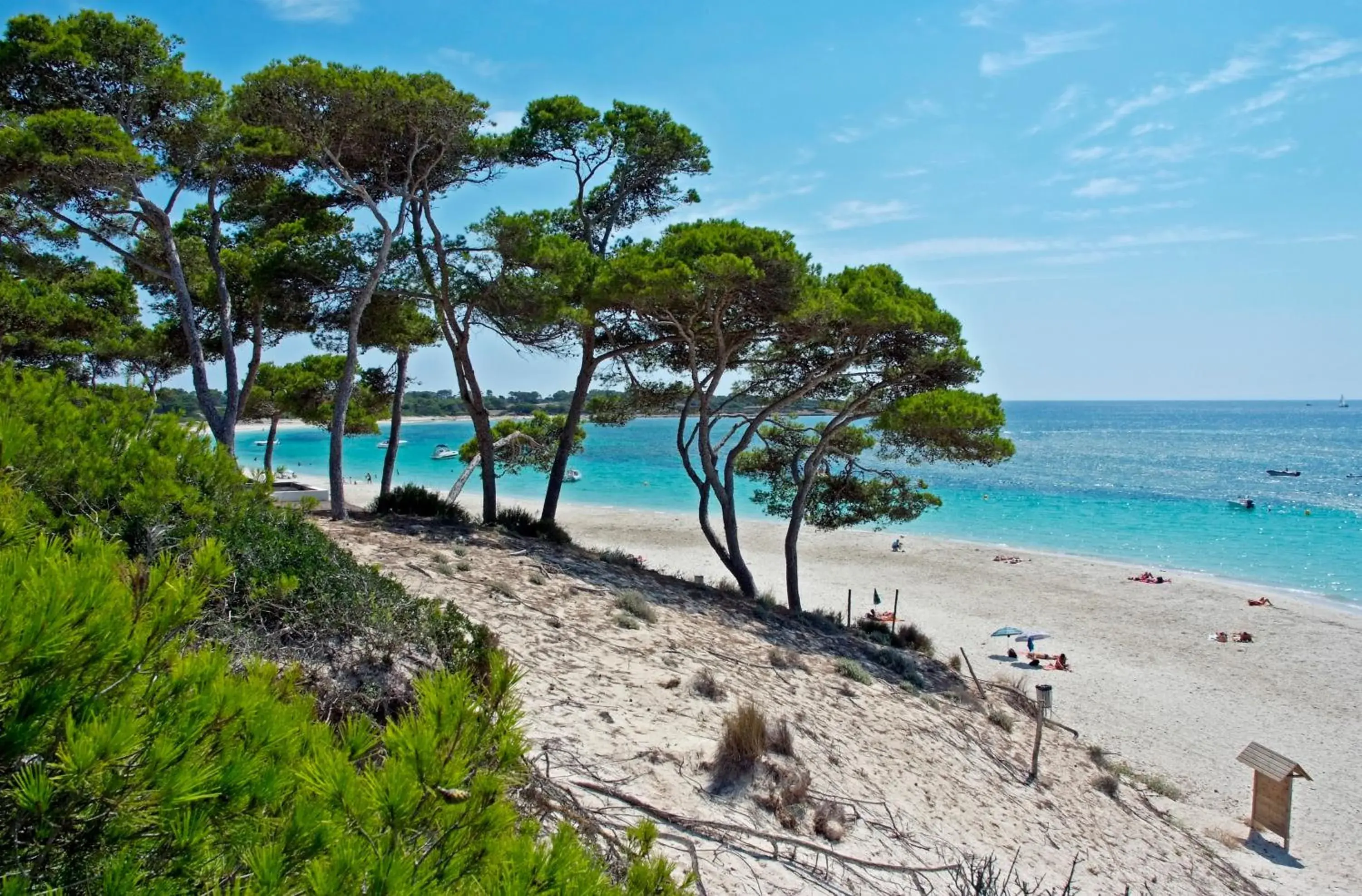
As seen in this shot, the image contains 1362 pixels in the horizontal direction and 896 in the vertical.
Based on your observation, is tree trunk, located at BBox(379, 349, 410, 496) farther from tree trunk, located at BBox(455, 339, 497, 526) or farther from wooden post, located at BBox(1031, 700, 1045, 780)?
wooden post, located at BBox(1031, 700, 1045, 780)

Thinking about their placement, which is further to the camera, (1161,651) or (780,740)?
(1161,651)

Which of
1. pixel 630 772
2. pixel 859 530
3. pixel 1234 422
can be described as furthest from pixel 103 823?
pixel 1234 422

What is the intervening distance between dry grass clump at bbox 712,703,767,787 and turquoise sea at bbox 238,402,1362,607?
1134 inches

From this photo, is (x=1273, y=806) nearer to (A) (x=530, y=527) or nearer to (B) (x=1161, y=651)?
(B) (x=1161, y=651)

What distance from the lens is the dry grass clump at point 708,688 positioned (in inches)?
265

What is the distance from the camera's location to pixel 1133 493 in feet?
164

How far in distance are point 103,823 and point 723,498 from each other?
12.7 m

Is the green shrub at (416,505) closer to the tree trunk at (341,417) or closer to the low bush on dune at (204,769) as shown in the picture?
the tree trunk at (341,417)

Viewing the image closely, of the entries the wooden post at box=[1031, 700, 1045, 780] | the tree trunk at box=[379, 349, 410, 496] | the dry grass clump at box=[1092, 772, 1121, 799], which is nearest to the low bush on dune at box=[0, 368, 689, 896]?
the wooden post at box=[1031, 700, 1045, 780]

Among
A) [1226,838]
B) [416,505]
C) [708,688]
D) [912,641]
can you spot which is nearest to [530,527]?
[416,505]

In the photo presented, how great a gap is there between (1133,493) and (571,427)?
1845 inches

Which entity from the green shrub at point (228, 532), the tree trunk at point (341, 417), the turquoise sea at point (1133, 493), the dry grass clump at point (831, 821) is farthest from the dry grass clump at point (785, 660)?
the turquoise sea at point (1133, 493)

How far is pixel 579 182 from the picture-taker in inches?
552

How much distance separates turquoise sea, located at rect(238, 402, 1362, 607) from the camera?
32.2 metres
